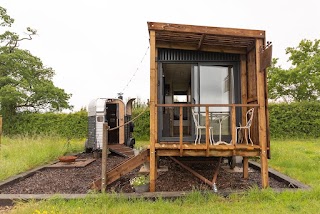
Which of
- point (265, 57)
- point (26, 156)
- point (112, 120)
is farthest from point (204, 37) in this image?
point (112, 120)

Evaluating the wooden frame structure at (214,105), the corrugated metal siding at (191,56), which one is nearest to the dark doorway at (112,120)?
the corrugated metal siding at (191,56)

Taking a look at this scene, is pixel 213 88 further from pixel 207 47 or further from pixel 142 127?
pixel 142 127

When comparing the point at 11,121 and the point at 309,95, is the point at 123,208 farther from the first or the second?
the point at 309,95

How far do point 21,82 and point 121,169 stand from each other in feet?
50.7

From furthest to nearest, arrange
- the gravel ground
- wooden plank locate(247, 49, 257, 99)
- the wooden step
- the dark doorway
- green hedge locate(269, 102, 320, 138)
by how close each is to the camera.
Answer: green hedge locate(269, 102, 320, 138) → the dark doorway → the wooden step → wooden plank locate(247, 49, 257, 99) → the gravel ground

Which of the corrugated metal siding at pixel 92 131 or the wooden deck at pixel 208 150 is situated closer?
the wooden deck at pixel 208 150

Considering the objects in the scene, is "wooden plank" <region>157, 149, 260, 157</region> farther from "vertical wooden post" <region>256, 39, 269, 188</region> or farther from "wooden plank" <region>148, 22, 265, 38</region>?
"wooden plank" <region>148, 22, 265, 38</region>

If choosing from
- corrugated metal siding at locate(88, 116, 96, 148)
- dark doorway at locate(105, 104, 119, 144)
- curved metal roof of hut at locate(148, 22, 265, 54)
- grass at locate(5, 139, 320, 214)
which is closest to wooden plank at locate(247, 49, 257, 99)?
curved metal roof of hut at locate(148, 22, 265, 54)

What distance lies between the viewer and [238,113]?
21.4ft

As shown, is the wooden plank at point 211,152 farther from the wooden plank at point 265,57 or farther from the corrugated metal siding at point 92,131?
the corrugated metal siding at point 92,131

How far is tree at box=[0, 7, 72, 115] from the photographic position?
1684 cm

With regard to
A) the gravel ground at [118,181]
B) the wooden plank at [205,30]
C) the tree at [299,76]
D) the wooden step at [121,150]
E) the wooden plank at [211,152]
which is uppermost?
the tree at [299,76]

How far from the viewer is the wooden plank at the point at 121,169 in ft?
16.6

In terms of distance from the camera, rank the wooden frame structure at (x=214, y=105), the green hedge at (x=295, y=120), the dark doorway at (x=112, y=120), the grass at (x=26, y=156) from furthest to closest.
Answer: the green hedge at (x=295, y=120)
the dark doorway at (x=112, y=120)
the grass at (x=26, y=156)
the wooden frame structure at (x=214, y=105)
